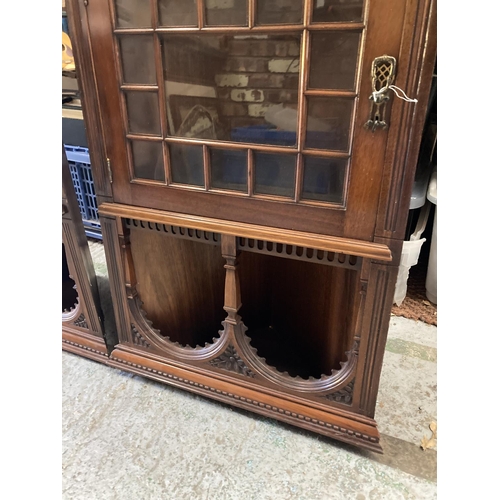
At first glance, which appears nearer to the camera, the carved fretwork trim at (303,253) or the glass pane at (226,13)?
the glass pane at (226,13)

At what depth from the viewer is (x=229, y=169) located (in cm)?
→ 92

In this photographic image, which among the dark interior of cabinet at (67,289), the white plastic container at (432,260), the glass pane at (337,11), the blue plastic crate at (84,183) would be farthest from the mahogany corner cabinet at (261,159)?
the blue plastic crate at (84,183)

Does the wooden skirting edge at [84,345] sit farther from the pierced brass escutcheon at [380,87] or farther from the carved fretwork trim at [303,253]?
the pierced brass escutcheon at [380,87]

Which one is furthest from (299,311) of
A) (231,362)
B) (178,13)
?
(178,13)

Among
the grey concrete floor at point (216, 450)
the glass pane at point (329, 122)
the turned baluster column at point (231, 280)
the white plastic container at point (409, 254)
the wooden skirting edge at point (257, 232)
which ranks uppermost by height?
the glass pane at point (329, 122)

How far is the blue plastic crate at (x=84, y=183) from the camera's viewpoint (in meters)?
1.78

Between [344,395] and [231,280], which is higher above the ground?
[231,280]

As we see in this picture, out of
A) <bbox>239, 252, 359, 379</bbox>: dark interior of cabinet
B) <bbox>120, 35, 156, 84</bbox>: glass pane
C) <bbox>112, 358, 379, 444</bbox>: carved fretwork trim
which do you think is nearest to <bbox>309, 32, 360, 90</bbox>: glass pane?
<bbox>120, 35, 156, 84</bbox>: glass pane

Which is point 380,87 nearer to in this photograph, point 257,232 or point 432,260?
point 257,232

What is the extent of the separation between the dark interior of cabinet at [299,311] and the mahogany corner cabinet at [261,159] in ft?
0.04

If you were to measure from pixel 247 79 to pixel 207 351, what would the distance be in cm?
75

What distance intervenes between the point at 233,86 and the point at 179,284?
65 centimetres

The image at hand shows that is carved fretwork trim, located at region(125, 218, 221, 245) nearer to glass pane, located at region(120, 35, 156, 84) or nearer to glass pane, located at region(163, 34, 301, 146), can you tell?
glass pane, located at region(163, 34, 301, 146)
